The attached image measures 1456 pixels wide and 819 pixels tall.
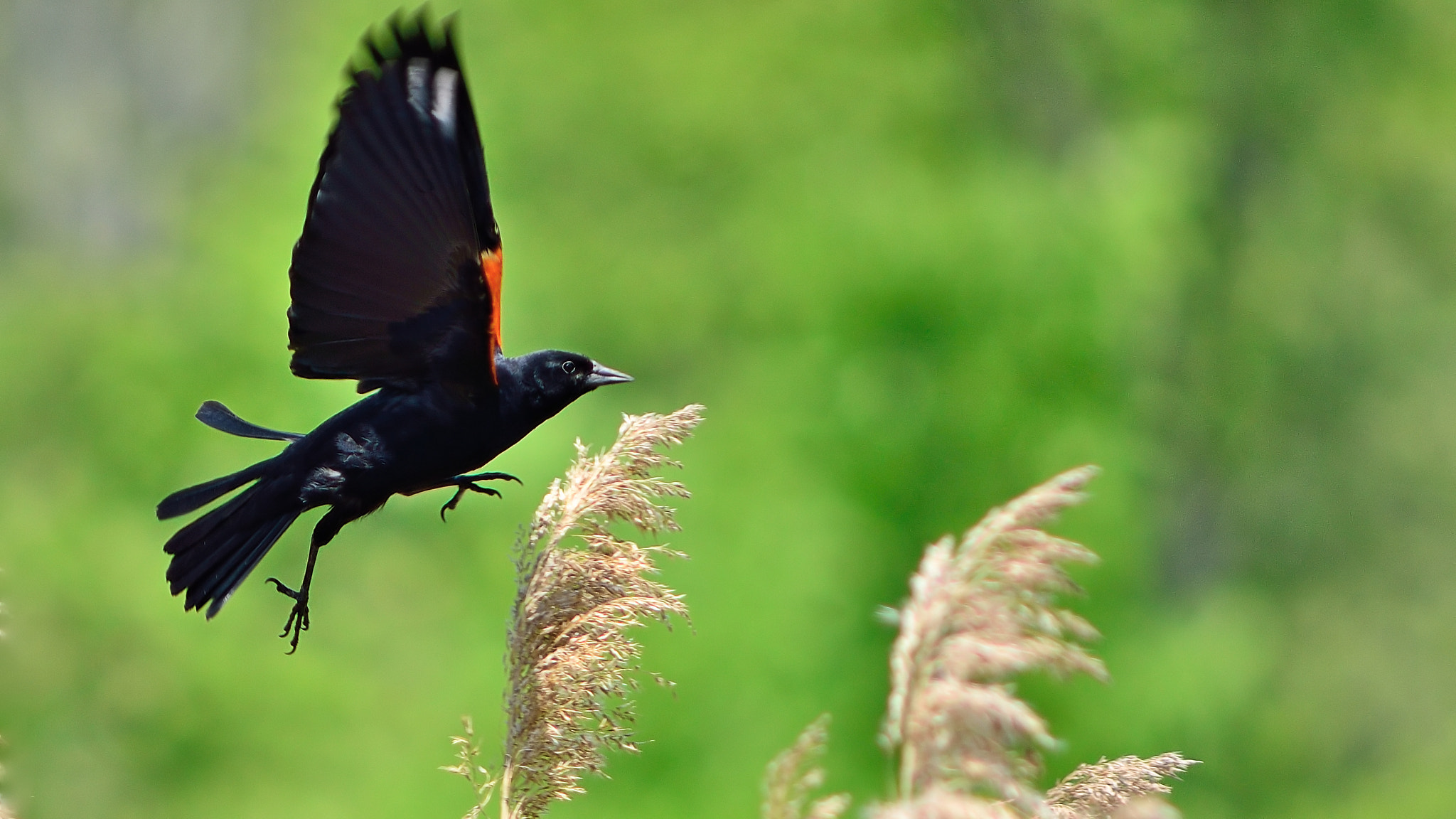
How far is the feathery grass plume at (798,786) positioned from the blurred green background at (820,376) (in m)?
10.3

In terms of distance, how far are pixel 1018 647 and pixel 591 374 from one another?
7.22ft

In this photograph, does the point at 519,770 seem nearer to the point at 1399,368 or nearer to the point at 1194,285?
the point at 1194,285

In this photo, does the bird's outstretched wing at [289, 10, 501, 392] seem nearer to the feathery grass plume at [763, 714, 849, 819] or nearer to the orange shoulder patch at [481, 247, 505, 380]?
→ the orange shoulder patch at [481, 247, 505, 380]

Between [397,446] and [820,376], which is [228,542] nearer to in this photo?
[397,446]

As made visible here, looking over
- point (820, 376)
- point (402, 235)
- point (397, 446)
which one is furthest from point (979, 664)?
point (820, 376)

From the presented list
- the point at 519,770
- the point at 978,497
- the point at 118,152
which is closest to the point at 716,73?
the point at 978,497

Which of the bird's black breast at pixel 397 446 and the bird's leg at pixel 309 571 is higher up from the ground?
the bird's black breast at pixel 397 446

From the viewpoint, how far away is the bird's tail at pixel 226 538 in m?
3.58

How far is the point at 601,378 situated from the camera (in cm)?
374

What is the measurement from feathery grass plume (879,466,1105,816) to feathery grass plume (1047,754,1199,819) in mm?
611

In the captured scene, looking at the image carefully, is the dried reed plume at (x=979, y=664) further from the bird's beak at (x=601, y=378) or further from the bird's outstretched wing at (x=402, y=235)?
the bird's beak at (x=601, y=378)

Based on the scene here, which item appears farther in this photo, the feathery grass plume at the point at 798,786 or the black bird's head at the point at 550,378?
the black bird's head at the point at 550,378

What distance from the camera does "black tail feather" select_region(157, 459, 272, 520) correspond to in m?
3.47

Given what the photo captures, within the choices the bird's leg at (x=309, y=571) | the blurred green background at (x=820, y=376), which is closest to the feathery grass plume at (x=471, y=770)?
the bird's leg at (x=309, y=571)
